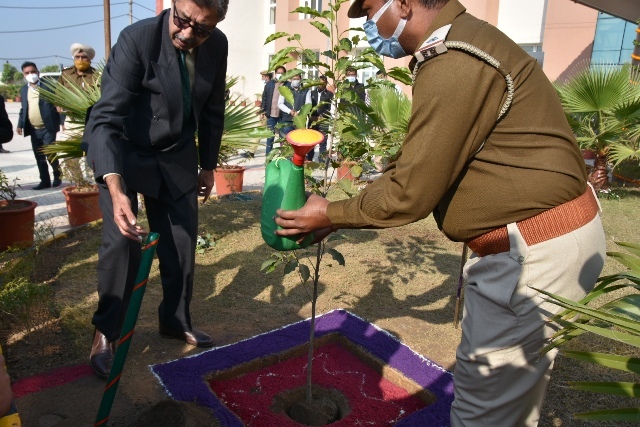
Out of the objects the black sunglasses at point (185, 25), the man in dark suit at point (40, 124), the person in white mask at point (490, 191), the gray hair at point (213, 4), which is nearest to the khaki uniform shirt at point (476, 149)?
the person in white mask at point (490, 191)

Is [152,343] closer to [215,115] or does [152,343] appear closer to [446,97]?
[215,115]

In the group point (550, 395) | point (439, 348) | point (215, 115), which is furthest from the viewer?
point (439, 348)

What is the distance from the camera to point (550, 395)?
9.83 ft

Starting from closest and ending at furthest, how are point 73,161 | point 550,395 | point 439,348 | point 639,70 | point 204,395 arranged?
point 204,395 → point 550,395 → point 439,348 → point 73,161 → point 639,70

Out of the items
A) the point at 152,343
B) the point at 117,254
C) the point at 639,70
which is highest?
the point at 639,70

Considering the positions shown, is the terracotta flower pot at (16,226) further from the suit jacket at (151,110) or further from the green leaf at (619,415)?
the green leaf at (619,415)

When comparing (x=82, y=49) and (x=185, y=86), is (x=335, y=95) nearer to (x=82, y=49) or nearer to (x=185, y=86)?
(x=185, y=86)

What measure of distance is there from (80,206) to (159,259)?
10.7 feet

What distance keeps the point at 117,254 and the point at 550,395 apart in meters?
2.42

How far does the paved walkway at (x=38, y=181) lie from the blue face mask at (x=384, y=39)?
4.42 metres

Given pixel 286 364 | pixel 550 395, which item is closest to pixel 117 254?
pixel 286 364

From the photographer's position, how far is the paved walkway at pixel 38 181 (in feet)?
20.8

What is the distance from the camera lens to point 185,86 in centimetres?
287

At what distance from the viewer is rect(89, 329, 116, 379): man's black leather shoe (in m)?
2.85
